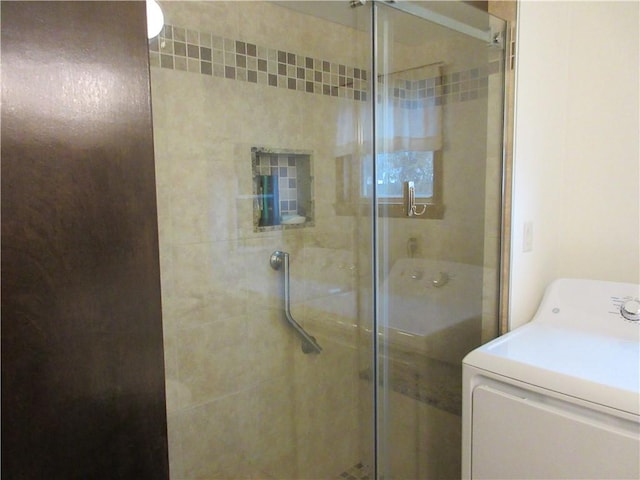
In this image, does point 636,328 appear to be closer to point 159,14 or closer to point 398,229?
point 398,229

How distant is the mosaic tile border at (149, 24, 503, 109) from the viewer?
1.56 metres

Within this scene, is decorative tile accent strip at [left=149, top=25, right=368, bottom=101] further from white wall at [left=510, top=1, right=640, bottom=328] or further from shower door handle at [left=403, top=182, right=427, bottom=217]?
white wall at [left=510, top=1, right=640, bottom=328]

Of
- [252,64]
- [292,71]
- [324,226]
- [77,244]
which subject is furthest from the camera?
[324,226]

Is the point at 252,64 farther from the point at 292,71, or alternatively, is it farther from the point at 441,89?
the point at 441,89

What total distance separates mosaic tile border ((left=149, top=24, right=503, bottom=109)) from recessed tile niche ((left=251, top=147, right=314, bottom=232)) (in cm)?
29

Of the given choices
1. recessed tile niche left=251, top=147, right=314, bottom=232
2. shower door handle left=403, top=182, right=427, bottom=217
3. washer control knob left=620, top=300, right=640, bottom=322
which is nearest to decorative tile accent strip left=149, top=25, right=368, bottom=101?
recessed tile niche left=251, top=147, right=314, bottom=232

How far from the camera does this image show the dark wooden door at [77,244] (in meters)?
0.48

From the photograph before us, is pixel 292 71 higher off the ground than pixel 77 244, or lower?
higher

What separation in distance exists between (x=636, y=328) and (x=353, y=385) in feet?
3.65

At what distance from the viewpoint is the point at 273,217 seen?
1864mm

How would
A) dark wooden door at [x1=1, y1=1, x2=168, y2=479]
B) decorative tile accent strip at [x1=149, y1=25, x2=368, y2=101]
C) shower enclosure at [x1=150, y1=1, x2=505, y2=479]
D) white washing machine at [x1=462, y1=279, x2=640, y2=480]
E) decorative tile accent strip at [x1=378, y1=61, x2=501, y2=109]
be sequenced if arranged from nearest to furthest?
dark wooden door at [x1=1, y1=1, x2=168, y2=479] → white washing machine at [x1=462, y1=279, x2=640, y2=480] → decorative tile accent strip at [x1=149, y1=25, x2=368, y2=101] → shower enclosure at [x1=150, y1=1, x2=505, y2=479] → decorative tile accent strip at [x1=378, y1=61, x2=501, y2=109]

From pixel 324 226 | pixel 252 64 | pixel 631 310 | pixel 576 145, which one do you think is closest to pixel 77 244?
pixel 252 64

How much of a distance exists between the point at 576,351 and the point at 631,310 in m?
0.32

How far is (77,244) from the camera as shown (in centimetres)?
52
